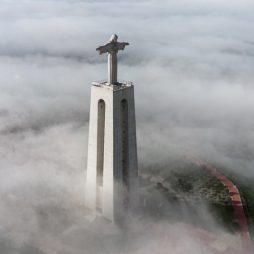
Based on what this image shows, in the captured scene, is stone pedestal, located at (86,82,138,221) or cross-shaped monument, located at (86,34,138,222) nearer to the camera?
cross-shaped monument, located at (86,34,138,222)

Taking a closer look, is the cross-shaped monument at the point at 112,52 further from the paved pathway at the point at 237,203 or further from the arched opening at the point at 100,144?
the paved pathway at the point at 237,203

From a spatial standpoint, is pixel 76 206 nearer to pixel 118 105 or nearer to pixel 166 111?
pixel 118 105

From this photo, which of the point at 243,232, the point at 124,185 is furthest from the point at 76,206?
the point at 243,232

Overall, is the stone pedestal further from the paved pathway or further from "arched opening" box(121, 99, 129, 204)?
the paved pathway

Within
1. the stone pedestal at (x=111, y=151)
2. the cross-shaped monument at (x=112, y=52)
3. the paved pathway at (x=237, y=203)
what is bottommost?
the paved pathway at (x=237, y=203)

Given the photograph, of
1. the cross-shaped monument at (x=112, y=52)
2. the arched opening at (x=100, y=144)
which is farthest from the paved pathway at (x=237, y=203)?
the cross-shaped monument at (x=112, y=52)

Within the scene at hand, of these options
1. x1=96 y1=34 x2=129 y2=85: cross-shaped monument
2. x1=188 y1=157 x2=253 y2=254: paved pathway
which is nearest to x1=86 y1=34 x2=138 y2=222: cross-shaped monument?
x1=96 y1=34 x2=129 y2=85: cross-shaped monument
